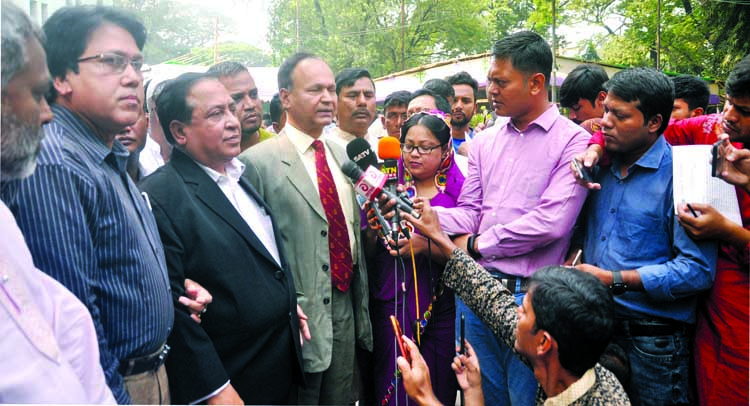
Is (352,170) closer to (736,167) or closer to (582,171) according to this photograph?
(582,171)

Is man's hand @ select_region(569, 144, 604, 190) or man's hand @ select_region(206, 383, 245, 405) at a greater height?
man's hand @ select_region(569, 144, 604, 190)

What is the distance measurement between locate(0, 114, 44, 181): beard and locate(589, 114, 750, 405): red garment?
2.39 meters

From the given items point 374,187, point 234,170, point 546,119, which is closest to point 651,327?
point 546,119

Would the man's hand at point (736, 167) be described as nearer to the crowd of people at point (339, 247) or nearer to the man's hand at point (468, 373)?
the crowd of people at point (339, 247)

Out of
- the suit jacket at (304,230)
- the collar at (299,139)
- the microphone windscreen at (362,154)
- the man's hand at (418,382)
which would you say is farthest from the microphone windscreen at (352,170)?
the man's hand at (418,382)

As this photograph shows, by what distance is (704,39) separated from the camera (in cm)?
659

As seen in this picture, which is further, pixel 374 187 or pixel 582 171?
pixel 582 171

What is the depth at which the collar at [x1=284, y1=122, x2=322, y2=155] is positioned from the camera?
9.43 ft

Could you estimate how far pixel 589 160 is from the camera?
238cm

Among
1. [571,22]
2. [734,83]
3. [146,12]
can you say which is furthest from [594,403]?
[571,22]

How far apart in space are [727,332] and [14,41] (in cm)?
254

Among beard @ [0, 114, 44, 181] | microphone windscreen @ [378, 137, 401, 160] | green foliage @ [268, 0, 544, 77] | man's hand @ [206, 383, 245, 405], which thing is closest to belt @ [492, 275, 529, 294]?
microphone windscreen @ [378, 137, 401, 160]

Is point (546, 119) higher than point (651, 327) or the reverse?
higher

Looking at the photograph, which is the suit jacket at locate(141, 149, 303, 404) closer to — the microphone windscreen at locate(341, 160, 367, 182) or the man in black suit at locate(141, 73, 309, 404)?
the man in black suit at locate(141, 73, 309, 404)
